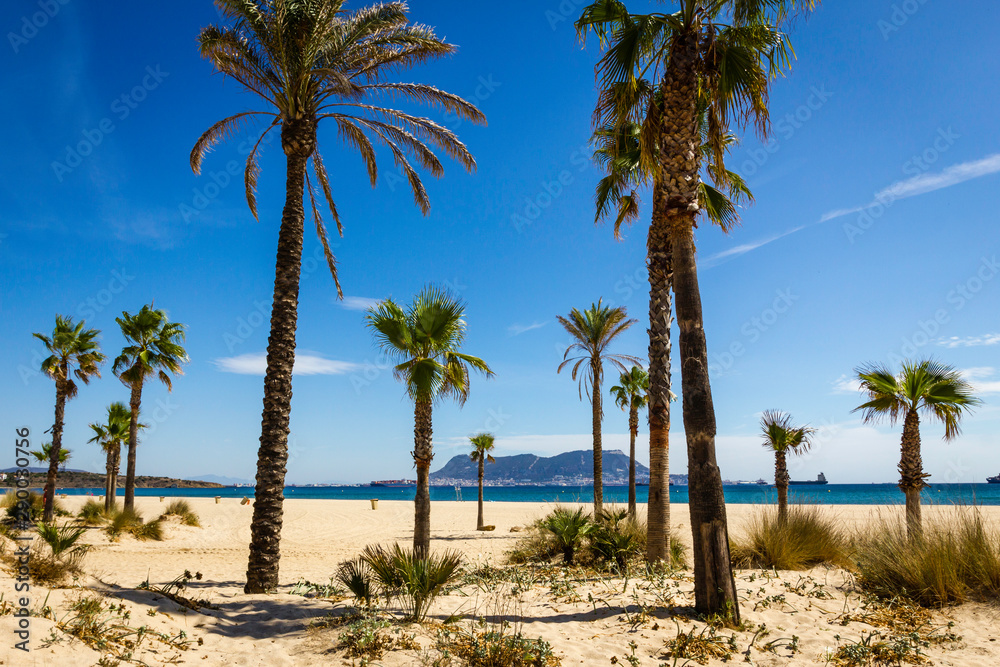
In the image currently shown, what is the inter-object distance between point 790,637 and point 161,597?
8496 mm

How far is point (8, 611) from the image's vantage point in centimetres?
535

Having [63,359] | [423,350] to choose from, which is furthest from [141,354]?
[423,350]

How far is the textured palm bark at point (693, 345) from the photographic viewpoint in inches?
273

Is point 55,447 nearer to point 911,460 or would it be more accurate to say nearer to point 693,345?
point 693,345

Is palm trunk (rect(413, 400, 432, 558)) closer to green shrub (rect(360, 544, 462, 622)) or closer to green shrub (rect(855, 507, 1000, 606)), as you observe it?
green shrub (rect(360, 544, 462, 622))

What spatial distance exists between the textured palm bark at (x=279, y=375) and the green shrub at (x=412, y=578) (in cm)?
285

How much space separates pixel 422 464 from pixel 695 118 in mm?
9528

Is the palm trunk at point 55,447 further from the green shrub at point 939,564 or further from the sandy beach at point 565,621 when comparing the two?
the green shrub at point 939,564

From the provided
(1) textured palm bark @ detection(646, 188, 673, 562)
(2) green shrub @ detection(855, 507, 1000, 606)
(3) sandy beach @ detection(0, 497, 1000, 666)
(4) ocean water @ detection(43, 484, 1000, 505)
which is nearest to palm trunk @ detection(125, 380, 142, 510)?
(3) sandy beach @ detection(0, 497, 1000, 666)

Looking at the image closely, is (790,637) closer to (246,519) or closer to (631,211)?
(631,211)

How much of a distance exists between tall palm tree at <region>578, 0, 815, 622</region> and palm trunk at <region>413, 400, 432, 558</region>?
702cm

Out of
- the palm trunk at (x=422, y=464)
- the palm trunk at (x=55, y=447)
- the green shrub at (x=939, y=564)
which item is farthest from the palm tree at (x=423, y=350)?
the palm trunk at (x=55, y=447)

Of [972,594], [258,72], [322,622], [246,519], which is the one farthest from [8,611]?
[246,519]

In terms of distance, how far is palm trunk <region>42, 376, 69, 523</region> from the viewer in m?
21.0
